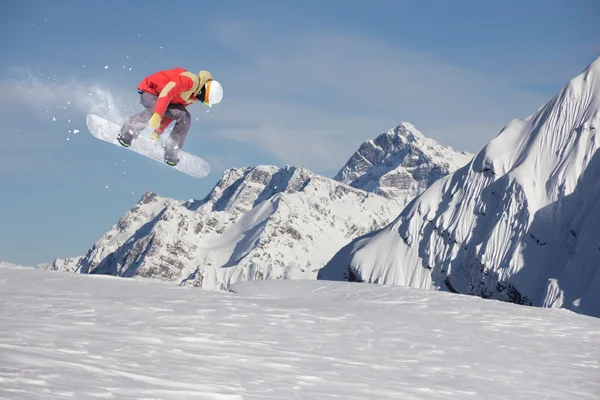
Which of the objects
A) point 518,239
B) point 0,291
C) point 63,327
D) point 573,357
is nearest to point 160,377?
point 63,327

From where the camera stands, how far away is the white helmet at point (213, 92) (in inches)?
492

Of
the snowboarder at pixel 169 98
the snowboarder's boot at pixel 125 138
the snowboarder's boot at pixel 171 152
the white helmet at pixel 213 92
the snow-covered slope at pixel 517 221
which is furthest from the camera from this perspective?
the snow-covered slope at pixel 517 221

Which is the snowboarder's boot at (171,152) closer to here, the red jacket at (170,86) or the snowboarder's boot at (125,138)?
the snowboarder's boot at (125,138)

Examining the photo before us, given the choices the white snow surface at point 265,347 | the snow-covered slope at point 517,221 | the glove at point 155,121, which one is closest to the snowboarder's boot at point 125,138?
the glove at point 155,121

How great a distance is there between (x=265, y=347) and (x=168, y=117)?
22.2 ft

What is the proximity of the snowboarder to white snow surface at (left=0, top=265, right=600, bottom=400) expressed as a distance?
122 inches

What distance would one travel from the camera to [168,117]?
13234 millimetres

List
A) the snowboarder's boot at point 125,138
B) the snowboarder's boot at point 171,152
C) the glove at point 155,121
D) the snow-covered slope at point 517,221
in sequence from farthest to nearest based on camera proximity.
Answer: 1. the snow-covered slope at point 517,221
2. the snowboarder's boot at point 171,152
3. the snowboarder's boot at point 125,138
4. the glove at point 155,121

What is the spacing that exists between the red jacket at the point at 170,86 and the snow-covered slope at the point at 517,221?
184 feet

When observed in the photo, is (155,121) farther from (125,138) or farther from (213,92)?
(125,138)

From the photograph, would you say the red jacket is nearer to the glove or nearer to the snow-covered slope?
the glove

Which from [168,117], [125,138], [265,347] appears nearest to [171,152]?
[125,138]

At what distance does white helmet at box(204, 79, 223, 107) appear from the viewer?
12.5 m

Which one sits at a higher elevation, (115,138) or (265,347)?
(115,138)
